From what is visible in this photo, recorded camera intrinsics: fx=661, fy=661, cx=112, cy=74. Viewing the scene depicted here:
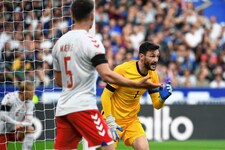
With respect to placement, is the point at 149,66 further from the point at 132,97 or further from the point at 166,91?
the point at 166,91

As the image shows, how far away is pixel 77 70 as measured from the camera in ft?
21.4

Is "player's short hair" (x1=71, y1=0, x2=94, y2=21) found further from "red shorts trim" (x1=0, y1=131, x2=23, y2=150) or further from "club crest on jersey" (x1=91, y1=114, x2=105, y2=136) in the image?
"red shorts trim" (x1=0, y1=131, x2=23, y2=150)

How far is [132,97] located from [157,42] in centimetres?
1079

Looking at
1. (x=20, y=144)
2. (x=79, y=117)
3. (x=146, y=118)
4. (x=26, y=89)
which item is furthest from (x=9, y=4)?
(x=79, y=117)

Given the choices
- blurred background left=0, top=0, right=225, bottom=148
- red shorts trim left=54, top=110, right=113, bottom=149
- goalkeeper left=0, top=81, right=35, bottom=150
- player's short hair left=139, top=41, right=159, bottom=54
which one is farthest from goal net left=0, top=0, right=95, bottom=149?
red shorts trim left=54, top=110, right=113, bottom=149

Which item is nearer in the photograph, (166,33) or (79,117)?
(79,117)

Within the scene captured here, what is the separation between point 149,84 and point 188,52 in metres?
13.9

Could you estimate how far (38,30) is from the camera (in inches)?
535

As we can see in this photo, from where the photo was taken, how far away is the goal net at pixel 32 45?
12422 millimetres

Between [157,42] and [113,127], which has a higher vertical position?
[157,42]

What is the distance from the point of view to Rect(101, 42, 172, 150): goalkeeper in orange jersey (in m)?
8.79

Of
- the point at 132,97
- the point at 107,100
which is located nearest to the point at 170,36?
the point at 132,97

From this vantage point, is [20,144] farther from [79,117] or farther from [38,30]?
[79,117]

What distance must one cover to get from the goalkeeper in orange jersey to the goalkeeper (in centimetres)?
288
